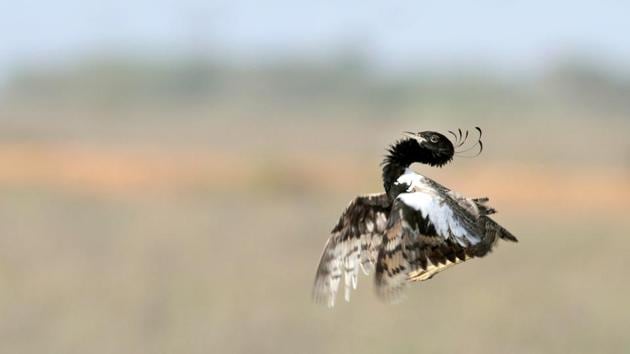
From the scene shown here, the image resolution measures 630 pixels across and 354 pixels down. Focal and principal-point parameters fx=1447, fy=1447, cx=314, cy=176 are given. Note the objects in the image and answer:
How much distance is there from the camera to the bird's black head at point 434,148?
6418mm

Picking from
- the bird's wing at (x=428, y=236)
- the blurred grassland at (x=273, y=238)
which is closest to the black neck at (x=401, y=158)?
the bird's wing at (x=428, y=236)

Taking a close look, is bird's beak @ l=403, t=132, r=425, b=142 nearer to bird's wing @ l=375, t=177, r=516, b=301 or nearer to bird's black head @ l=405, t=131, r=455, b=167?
bird's black head @ l=405, t=131, r=455, b=167

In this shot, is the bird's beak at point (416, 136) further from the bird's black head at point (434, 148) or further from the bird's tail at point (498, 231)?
the bird's tail at point (498, 231)

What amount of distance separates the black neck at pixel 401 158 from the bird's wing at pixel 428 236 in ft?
0.48

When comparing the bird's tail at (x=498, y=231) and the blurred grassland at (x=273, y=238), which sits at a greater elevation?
the blurred grassland at (x=273, y=238)

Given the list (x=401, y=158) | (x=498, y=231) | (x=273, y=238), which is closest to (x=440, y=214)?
(x=498, y=231)

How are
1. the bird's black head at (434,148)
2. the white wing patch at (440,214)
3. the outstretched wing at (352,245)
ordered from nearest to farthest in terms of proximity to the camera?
the white wing patch at (440,214), the bird's black head at (434,148), the outstretched wing at (352,245)

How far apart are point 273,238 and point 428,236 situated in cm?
1530

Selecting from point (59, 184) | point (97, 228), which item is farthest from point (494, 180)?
point (97, 228)

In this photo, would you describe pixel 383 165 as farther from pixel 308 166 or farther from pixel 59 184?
pixel 308 166

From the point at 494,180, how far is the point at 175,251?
1706 cm

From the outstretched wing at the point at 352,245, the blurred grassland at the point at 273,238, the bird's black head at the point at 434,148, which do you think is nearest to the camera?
the bird's black head at the point at 434,148

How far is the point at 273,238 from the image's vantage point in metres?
21.5

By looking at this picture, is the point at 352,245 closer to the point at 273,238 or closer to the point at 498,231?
the point at 498,231
